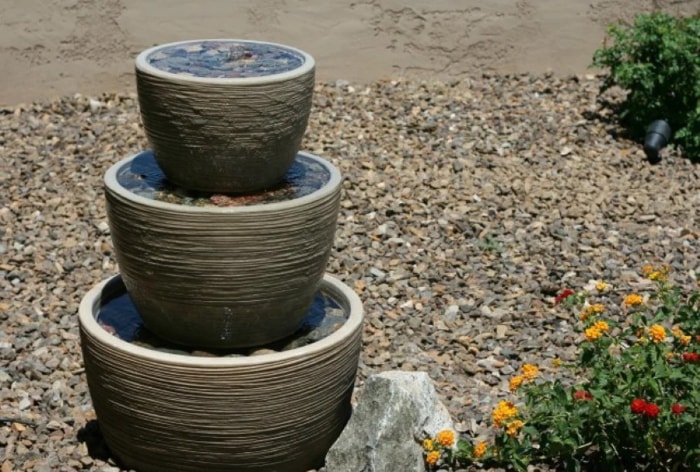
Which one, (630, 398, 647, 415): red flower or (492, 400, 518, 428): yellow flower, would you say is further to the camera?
(492, 400, 518, 428): yellow flower

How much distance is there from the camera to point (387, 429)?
3.76 meters

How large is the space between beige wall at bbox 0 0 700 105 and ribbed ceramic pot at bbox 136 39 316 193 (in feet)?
11.4

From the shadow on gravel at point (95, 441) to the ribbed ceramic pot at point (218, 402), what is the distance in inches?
5.0

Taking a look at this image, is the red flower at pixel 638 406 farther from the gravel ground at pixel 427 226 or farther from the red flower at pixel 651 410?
the gravel ground at pixel 427 226

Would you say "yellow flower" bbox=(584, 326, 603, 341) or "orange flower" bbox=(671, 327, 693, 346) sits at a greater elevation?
"yellow flower" bbox=(584, 326, 603, 341)

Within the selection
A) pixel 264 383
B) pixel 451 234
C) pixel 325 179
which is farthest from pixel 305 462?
pixel 451 234

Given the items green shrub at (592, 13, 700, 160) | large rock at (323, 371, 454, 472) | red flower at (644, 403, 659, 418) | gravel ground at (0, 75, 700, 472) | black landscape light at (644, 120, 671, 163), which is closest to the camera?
red flower at (644, 403, 659, 418)

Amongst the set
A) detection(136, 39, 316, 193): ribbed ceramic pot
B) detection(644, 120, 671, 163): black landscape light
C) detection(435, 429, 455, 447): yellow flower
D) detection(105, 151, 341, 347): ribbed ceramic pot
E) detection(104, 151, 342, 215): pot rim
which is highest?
detection(136, 39, 316, 193): ribbed ceramic pot

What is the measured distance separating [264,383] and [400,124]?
365 cm

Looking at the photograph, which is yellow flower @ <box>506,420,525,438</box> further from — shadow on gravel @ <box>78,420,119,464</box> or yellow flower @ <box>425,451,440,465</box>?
shadow on gravel @ <box>78,420,119,464</box>

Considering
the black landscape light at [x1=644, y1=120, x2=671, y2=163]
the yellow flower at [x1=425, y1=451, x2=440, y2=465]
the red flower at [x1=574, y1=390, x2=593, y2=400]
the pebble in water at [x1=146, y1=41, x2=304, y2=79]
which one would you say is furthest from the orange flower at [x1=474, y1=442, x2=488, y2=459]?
the black landscape light at [x1=644, y1=120, x2=671, y2=163]


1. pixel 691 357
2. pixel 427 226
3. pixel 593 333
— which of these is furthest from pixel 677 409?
pixel 427 226

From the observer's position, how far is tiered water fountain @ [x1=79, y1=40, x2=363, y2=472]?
3.59m

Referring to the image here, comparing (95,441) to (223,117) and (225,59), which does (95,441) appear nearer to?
(223,117)
